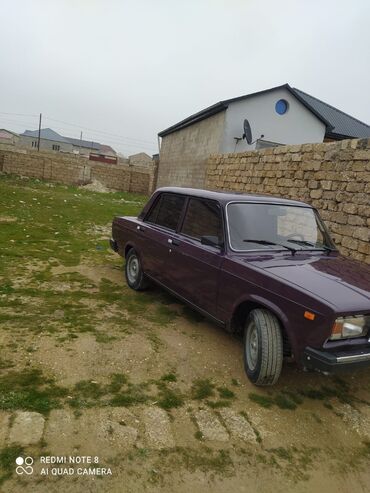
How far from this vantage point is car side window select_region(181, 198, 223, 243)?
12.9ft

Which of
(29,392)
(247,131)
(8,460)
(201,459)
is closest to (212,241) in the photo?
(201,459)

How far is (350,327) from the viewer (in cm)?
279

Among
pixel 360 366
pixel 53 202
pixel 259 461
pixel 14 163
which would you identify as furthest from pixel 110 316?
pixel 14 163

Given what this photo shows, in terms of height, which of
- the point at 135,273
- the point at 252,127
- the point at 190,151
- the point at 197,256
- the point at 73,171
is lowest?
the point at 135,273

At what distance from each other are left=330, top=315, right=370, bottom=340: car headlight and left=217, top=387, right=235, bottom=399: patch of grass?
101cm

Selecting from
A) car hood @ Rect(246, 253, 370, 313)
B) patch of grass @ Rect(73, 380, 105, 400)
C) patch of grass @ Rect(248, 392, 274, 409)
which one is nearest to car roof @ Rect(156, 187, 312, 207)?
car hood @ Rect(246, 253, 370, 313)

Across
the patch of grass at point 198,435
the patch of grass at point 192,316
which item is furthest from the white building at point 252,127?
the patch of grass at point 198,435

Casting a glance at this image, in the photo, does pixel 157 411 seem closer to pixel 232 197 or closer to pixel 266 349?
pixel 266 349

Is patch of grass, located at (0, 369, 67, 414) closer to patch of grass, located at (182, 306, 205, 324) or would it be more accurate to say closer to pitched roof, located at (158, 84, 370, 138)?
patch of grass, located at (182, 306, 205, 324)

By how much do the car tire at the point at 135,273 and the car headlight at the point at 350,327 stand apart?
10.0 ft

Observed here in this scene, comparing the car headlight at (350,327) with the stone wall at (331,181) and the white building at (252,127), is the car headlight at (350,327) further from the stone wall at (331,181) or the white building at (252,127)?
the white building at (252,127)

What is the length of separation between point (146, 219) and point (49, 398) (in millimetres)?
3066

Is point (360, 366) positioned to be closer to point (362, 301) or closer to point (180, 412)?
point (362, 301)

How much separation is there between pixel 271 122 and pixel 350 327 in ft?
44.3
